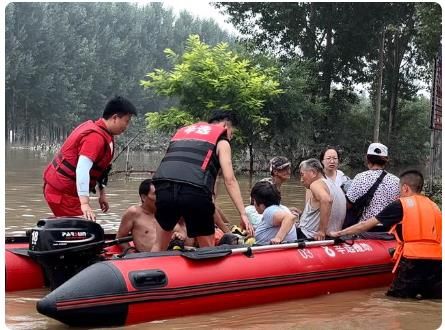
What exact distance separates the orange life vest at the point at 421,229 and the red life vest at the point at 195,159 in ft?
5.04

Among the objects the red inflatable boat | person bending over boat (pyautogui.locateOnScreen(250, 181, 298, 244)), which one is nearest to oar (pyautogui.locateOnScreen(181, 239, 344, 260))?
the red inflatable boat

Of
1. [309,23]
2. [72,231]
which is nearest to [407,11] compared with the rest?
[309,23]

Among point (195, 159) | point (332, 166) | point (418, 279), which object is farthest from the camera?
point (332, 166)

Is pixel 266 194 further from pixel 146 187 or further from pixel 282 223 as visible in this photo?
pixel 146 187

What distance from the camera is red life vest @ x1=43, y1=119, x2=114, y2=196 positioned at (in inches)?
214

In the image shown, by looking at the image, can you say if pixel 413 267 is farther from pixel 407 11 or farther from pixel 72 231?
pixel 407 11

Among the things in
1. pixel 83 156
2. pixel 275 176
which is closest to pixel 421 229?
pixel 275 176

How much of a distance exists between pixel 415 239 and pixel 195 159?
1834 mm

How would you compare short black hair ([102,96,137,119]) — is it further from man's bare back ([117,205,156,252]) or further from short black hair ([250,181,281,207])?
short black hair ([250,181,281,207])

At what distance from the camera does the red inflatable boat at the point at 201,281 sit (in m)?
4.68

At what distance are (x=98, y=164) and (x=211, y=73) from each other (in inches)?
645

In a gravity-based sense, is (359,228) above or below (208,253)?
above

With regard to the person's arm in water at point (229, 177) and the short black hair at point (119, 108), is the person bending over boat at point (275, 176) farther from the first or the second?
the short black hair at point (119, 108)

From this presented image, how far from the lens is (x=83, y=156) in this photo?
531 centimetres
